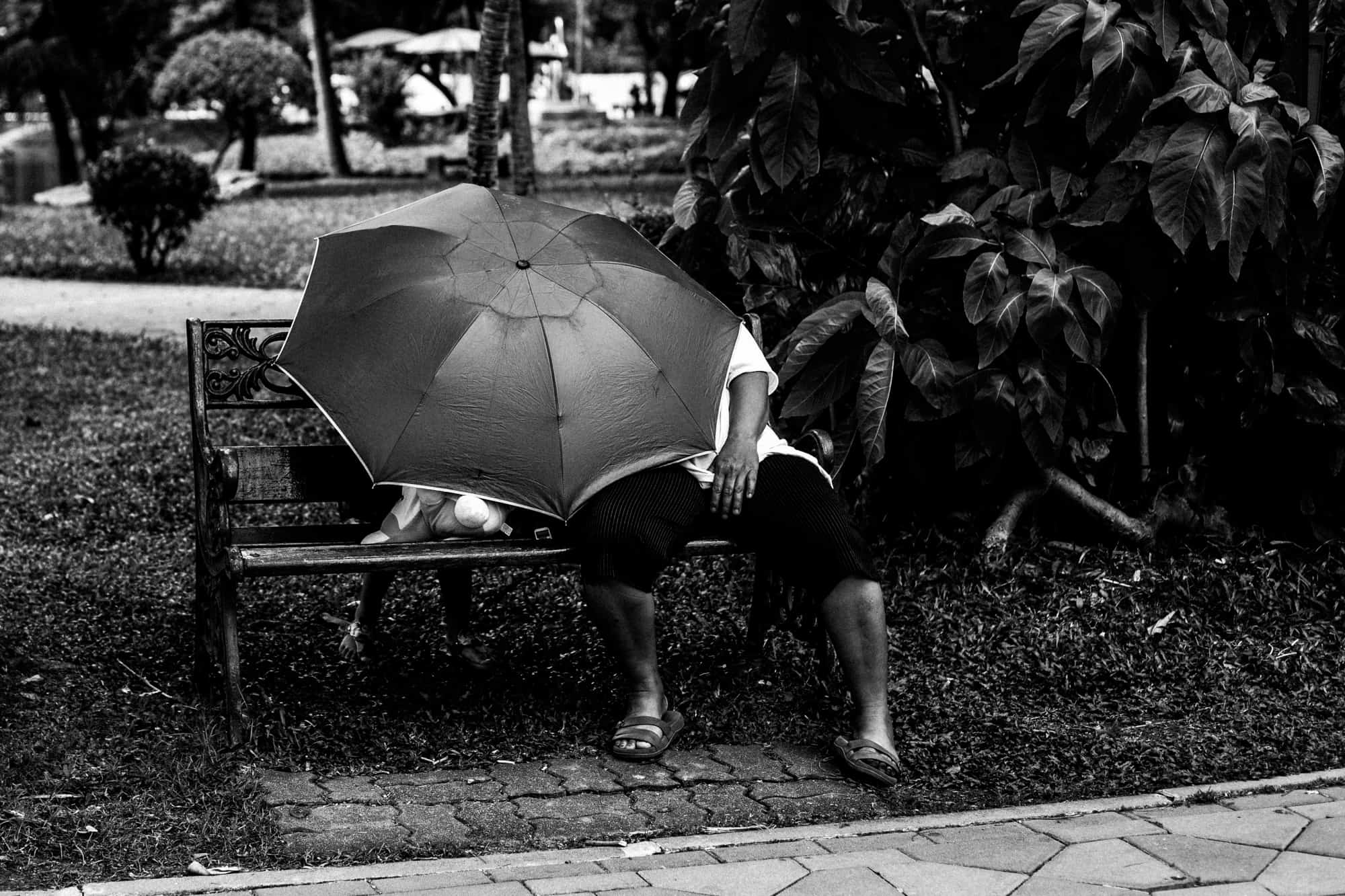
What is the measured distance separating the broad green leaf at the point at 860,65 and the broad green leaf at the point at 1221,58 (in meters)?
0.99

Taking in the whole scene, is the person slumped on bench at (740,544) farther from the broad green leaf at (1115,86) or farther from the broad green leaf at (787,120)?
the broad green leaf at (1115,86)

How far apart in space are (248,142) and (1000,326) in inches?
1023

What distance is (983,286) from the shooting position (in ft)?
16.7

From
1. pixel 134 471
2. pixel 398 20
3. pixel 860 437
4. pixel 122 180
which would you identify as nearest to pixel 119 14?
pixel 398 20

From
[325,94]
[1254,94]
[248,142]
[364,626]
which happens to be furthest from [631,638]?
[248,142]

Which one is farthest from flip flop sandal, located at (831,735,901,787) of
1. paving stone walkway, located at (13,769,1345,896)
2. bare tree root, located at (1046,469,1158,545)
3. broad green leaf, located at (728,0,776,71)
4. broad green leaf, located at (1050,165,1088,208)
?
broad green leaf, located at (728,0,776,71)

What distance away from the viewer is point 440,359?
13.6 ft

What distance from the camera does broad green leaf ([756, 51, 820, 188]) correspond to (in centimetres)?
535

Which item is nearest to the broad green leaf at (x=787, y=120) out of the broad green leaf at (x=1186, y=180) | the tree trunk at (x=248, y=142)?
the broad green leaf at (x=1186, y=180)

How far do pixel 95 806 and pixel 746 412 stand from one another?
77.9 inches

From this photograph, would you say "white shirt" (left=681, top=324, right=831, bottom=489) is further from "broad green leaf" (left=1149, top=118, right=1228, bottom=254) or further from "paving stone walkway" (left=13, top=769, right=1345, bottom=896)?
"broad green leaf" (left=1149, top=118, right=1228, bottom=254)

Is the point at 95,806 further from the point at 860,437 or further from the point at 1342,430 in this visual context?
the point at 1342,430

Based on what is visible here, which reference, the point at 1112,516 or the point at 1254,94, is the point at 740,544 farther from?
the point at 1254,94

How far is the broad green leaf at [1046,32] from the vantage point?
504cm
